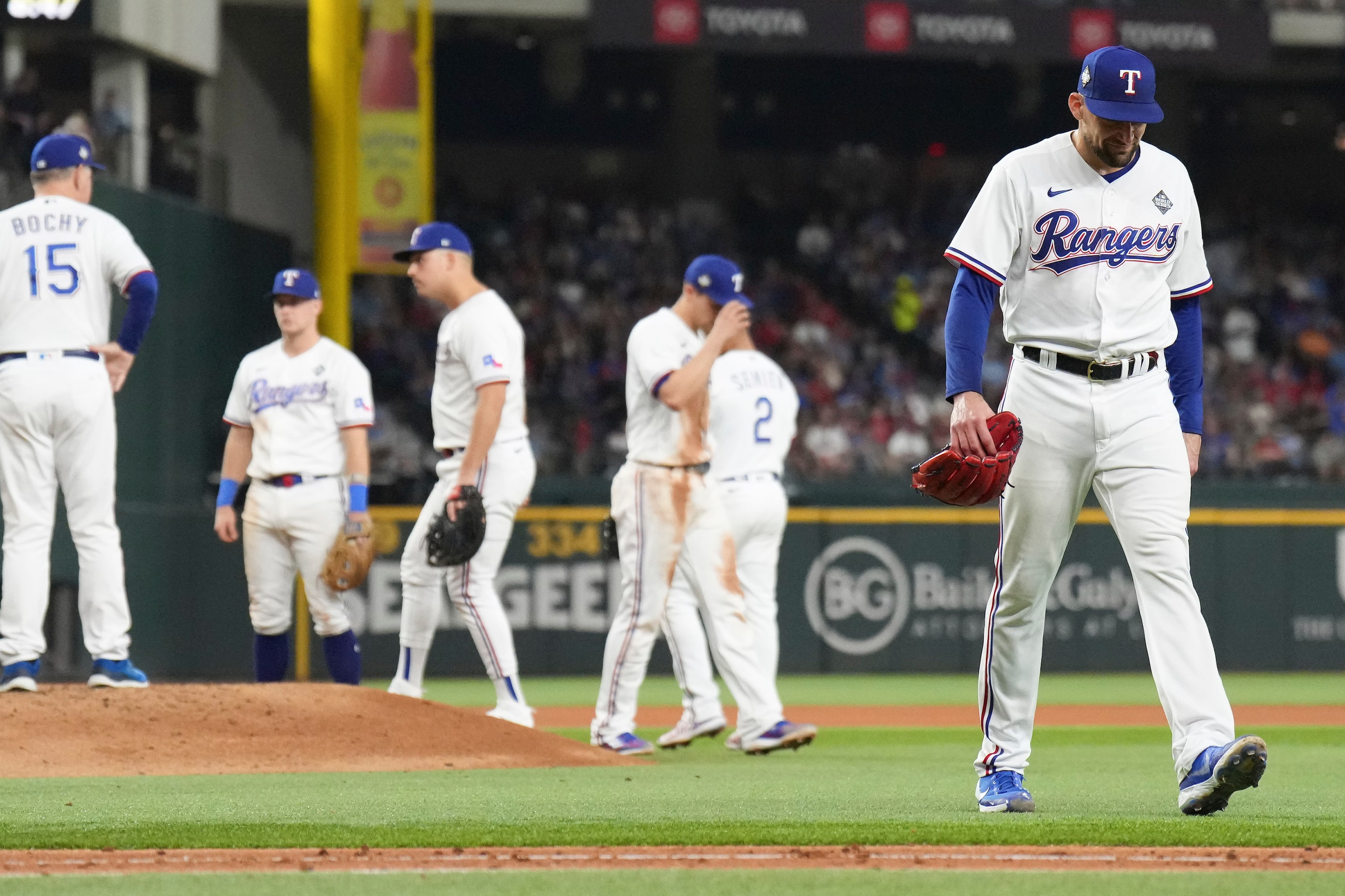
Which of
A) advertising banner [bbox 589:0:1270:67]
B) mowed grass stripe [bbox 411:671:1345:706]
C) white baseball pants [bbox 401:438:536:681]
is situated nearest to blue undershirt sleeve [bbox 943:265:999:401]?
white baseball pants [bbox 401:438:536:681]

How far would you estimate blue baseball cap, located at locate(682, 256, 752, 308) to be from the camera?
775 cm

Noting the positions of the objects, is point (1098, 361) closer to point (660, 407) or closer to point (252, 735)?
point (660, 407)

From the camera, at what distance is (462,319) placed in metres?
7.89

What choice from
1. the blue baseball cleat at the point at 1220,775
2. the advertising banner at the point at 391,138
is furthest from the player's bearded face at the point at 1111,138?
the advertising banner at the point at 391,138

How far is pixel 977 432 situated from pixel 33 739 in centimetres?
363

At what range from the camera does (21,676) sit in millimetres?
7012

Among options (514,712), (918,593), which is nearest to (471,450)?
(514,712)

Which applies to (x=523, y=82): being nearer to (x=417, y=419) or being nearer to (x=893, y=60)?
(x=893, y=60)

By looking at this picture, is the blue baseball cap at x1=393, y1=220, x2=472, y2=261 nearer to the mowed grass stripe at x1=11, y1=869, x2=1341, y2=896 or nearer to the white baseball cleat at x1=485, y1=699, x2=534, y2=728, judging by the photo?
the white baseball cleat at x1=485, y1=699, x2=534, y2=728

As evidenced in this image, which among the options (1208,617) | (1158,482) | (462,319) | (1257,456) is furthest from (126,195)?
(1257,456)

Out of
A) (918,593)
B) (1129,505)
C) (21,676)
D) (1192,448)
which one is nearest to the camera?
(1129,505)

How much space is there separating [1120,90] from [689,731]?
4.01 meters

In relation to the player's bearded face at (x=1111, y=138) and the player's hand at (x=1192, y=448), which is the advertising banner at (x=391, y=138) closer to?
the player's hand at (x=1192, y=448)

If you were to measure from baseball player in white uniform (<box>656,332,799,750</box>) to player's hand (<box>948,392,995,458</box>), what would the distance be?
143 inches
